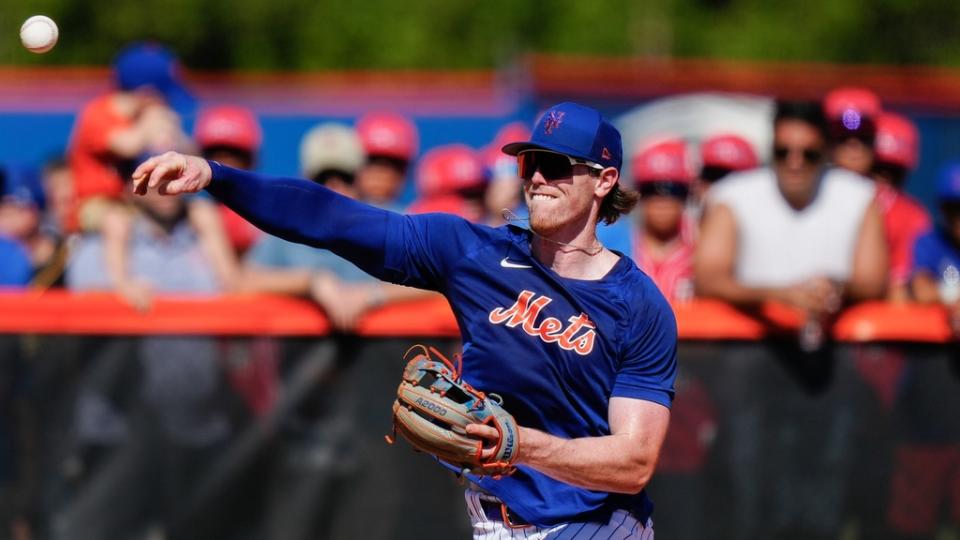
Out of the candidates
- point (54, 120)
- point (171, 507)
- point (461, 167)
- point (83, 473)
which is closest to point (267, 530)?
point (171, 507)

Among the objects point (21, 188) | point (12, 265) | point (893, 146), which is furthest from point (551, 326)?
point (21, 188)

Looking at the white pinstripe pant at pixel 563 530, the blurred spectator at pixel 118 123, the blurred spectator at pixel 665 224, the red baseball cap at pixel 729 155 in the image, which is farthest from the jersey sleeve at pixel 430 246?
the red baseball cap at pixel 729 155

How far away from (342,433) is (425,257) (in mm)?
2087

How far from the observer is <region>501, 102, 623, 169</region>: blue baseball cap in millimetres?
4457

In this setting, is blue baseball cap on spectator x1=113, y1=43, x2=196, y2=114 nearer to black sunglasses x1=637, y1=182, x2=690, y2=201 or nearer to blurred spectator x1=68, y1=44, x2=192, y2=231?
blurred spectator x1=68, y1=44, x2=192, y2=231

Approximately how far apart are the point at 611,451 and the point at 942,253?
3.41 m

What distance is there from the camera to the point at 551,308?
4.58 metres

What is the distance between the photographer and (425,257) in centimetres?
467

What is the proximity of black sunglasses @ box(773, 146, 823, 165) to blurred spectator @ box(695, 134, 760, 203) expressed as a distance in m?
1.46

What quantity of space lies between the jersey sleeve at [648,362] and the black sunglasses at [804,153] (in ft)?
7.92

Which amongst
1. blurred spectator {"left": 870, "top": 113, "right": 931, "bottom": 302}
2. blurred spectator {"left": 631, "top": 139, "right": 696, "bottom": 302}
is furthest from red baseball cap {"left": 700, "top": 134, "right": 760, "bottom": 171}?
blurred spectator {"left": 631, "top": 139, "right": 696, "bottom": 302}

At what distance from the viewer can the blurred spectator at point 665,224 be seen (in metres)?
7.14

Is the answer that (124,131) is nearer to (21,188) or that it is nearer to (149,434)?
(21,188)

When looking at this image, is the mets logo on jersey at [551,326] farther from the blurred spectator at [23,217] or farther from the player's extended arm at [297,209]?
the blurred spectator at [23,217]
